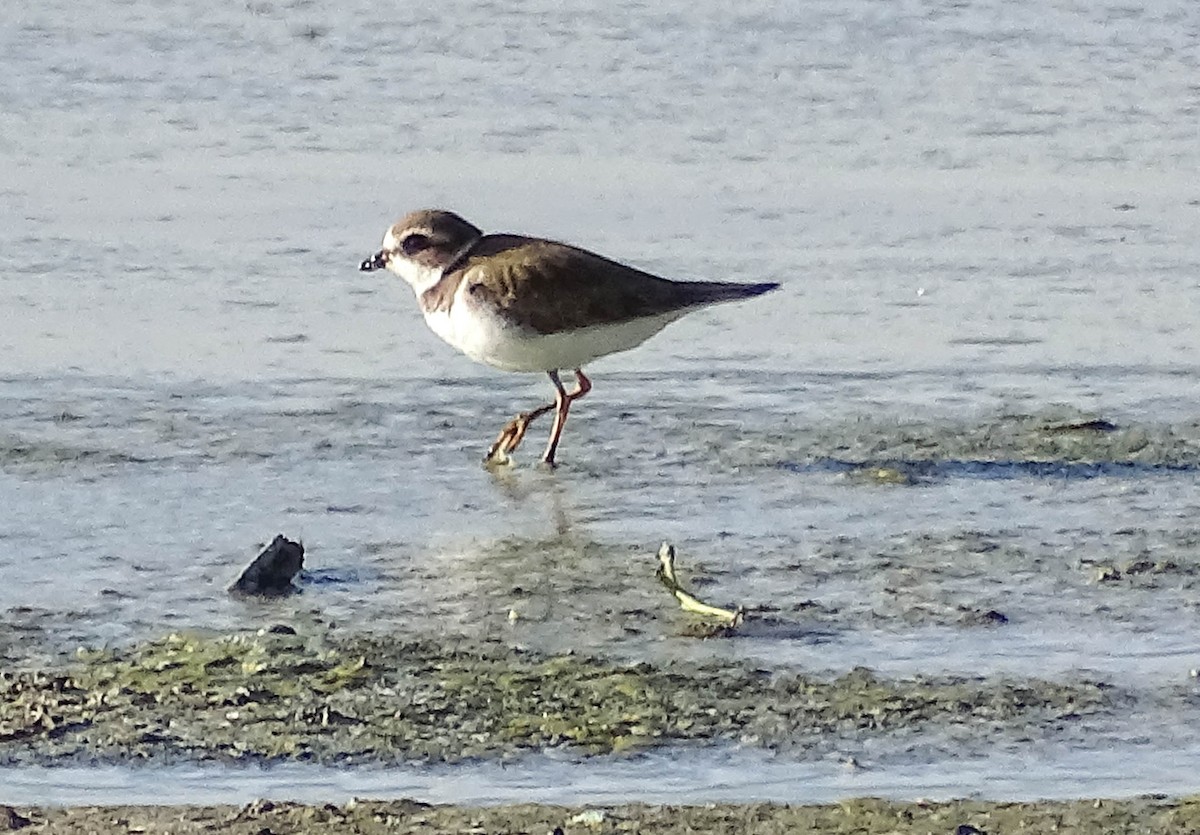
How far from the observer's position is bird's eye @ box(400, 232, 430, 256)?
23.2ft

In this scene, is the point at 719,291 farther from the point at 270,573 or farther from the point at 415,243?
the point at 270,573

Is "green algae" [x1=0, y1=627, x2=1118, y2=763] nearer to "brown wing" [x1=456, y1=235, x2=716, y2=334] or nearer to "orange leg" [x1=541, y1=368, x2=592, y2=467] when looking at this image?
"orange leg" [x1=541, y1=368, x2=592, y2=467]

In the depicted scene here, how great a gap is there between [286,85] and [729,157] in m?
1.98

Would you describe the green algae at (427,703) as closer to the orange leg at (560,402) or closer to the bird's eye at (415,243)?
the orange leg at (560,402)

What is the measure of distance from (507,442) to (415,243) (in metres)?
1.07

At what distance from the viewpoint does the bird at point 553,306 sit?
659cm

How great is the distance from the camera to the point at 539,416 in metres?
6.65

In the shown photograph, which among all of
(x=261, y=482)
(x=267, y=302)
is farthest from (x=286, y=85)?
(x=261, y=482)

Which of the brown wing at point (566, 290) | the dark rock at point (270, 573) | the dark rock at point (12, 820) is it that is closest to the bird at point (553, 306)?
the brown wing at point (566, 290)

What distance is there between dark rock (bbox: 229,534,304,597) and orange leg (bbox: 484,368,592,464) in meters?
1.28

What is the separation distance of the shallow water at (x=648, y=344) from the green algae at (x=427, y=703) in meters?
0.13

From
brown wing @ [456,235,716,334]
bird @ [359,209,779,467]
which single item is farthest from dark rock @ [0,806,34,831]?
brown wing @ [456,235,716,334]

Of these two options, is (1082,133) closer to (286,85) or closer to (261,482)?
(286,85)

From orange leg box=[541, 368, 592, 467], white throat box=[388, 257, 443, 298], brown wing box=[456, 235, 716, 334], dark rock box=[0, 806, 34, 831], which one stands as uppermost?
dark rock box=[0, 806, 34, 831]
